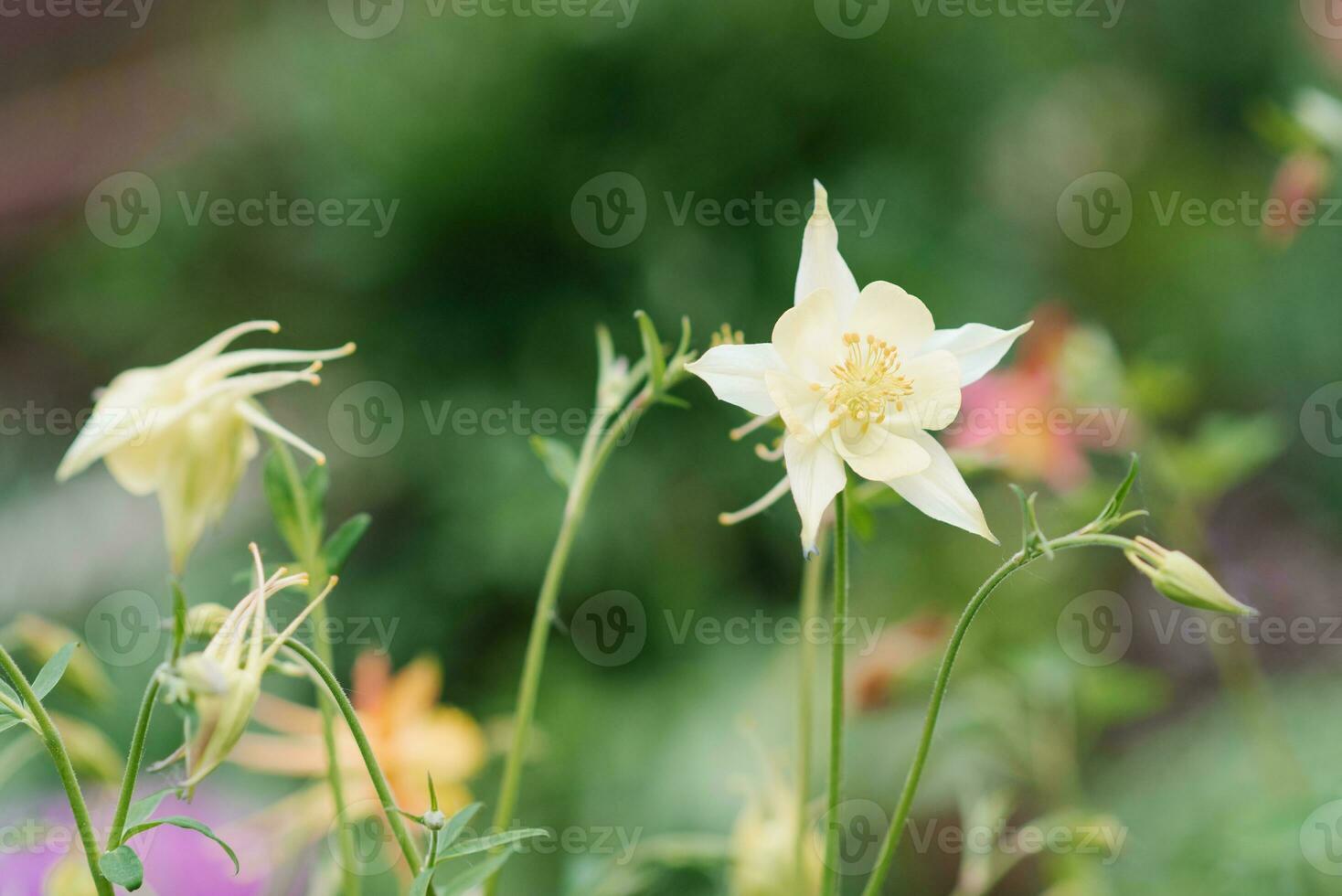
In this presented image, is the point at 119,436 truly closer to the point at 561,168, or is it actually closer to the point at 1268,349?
the point at 561,168

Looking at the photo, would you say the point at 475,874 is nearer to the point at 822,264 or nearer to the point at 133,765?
the point at 133,765

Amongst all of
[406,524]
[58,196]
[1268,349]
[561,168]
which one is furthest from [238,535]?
[1268,349]

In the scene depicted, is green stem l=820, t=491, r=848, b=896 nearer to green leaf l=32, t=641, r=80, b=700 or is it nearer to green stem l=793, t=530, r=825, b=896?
green stem l=793, t=530, r=825, b=896

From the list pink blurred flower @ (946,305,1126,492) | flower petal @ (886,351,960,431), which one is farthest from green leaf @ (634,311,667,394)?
pink blurred flower @ (946,305,1126,492)

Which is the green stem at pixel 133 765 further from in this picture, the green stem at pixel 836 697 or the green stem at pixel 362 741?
the green stem at pixel 836 697

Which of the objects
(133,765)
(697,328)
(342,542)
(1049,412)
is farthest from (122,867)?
(697,328)

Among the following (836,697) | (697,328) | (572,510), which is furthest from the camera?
(697,328)

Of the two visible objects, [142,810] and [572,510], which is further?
[572,510]
